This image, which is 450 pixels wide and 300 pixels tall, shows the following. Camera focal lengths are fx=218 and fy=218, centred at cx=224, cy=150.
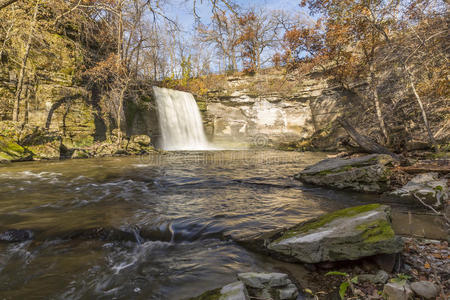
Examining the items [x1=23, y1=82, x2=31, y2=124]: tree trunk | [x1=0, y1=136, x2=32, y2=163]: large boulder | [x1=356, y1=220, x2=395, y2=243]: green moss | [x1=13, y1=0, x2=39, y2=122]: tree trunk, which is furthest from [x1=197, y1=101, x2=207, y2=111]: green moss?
[x1=356, y1=220, x2=395, y2=243]: green moss

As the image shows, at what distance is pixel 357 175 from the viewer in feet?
15.0

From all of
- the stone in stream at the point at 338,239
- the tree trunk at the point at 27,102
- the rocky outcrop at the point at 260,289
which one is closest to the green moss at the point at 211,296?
the rocky outcrop at the point at 260,289

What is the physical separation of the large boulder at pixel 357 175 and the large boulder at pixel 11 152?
1162cm

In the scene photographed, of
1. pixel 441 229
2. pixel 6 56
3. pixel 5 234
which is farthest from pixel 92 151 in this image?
pixel 441 229

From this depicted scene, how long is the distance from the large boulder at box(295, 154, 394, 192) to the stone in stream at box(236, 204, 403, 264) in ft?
7.36

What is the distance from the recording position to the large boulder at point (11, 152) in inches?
360

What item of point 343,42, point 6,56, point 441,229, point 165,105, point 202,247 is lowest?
point 202,247

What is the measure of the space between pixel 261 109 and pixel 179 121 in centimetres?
798

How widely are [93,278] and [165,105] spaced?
17264 millimetres

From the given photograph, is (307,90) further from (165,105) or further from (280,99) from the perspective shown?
(165,105)

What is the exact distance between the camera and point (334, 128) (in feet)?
52.0

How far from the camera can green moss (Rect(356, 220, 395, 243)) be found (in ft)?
6.04

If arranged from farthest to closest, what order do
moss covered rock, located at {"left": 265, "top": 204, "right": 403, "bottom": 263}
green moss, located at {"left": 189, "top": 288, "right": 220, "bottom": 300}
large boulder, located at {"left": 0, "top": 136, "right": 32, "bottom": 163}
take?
large boulder, located at {"left": 0, "top": 136, "right": 32, "bottom": 163}, moss covered rock, located at {"left": 265, "top": 204, "right": 403, "bottom": 263}, green moss, located at {"left": 189, "top": 288, "right": 220, "bottom": 300}

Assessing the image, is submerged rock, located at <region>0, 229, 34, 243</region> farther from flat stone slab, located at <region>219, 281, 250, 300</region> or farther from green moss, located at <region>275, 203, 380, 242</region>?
green moss, located at <region>275, 203, 380, 242</region>
